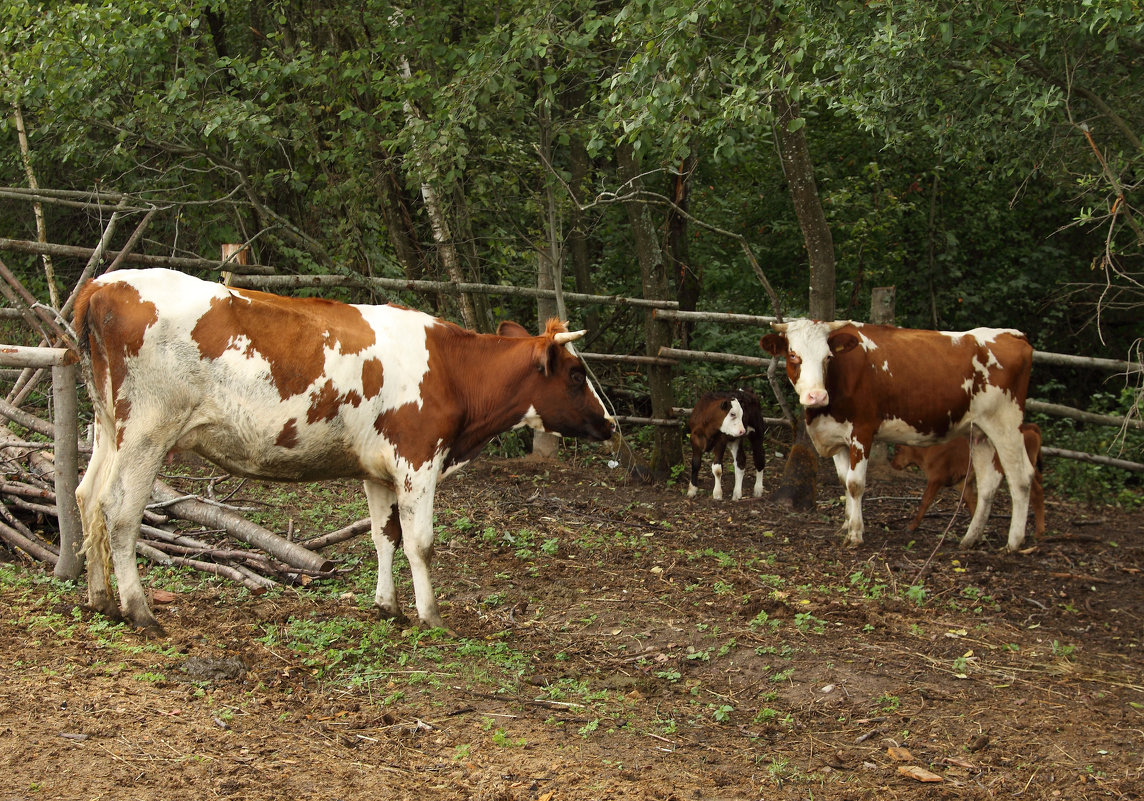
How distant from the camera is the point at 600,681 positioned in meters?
5.04

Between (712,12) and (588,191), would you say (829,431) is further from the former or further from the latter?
(588,191)

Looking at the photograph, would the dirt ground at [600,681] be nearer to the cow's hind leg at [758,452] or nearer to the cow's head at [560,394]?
the cow's head at [560,394]

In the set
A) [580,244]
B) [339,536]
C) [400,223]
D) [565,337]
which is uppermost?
Result: [400,223]

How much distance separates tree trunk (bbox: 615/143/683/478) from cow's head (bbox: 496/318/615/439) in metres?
4.53

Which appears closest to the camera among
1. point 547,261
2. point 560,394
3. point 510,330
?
point 560,394

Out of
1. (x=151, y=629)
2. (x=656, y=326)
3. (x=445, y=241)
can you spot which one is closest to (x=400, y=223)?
(x=445, y=241)

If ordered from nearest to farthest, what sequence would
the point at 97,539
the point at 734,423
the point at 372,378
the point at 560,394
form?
the point at 97,539
the point at 372,378
the point at 560,394
the point at 734,423

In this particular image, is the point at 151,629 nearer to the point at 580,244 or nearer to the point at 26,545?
the point at 26,545

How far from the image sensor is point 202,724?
3898 mm

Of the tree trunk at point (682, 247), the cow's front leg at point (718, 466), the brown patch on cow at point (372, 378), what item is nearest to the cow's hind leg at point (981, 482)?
the cow's front leg at point (718, 466)

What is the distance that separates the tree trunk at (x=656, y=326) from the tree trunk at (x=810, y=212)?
1.82m

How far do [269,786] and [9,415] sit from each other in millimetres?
5100

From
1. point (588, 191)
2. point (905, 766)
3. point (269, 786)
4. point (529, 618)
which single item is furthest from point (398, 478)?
point (588, 191)

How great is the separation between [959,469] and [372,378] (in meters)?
5.58
